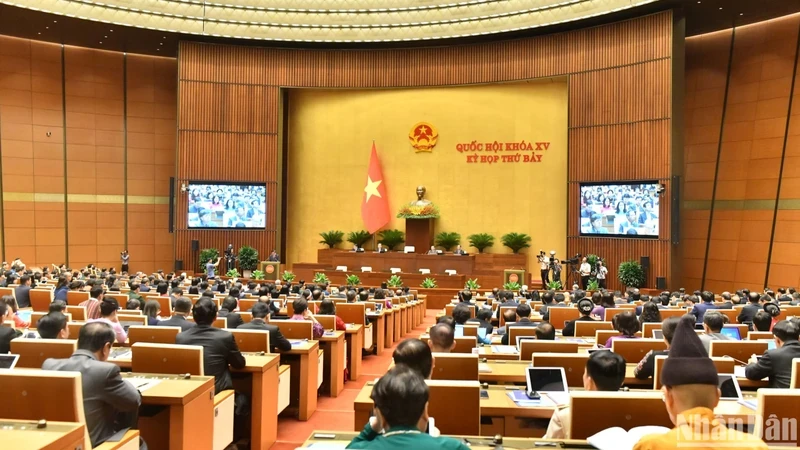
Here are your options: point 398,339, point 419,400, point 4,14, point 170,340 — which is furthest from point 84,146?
point 419,400

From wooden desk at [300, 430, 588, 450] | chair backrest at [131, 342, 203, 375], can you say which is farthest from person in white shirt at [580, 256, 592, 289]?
wooden desk at [300, 430, 588, 450]

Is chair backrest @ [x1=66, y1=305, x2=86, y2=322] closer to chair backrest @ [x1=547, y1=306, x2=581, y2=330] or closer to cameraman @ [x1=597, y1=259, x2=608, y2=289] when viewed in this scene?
chair backrest @ [x1=547, y1=306, x2=581, y2=330]

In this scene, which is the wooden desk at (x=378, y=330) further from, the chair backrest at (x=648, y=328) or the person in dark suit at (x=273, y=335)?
the chair backrest at (x=648, y=328)

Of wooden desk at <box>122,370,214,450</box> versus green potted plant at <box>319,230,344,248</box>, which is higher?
green potted plant at <box>319,230,344,248</box>

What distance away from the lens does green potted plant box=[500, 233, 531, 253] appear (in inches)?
757

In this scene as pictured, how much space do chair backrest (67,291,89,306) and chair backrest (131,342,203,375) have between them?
5.23 meters

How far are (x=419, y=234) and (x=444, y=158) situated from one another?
2941 millimetres

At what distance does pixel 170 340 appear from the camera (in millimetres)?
4867

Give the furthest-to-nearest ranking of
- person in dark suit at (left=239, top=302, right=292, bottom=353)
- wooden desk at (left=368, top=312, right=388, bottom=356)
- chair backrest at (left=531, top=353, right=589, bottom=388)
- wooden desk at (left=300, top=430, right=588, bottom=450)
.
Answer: wooden desk at (left=368, top=312, right=388, bottom=356), person in dark suit at (left=239, top=302, right=292, bottom=353), chair backrest at (left=531, top=353, right=589, bottom=388), wooden desk at (left=300, top=430, right=588, bottom=450)

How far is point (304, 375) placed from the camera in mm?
5582

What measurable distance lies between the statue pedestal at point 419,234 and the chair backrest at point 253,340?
47.3 ft

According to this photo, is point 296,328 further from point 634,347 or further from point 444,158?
point 444,158

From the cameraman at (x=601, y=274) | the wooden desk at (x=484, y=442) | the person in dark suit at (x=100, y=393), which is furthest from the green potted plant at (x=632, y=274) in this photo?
the person in dark suit at (x=100, y=393)

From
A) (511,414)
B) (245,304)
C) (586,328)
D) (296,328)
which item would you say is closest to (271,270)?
(245,304)
